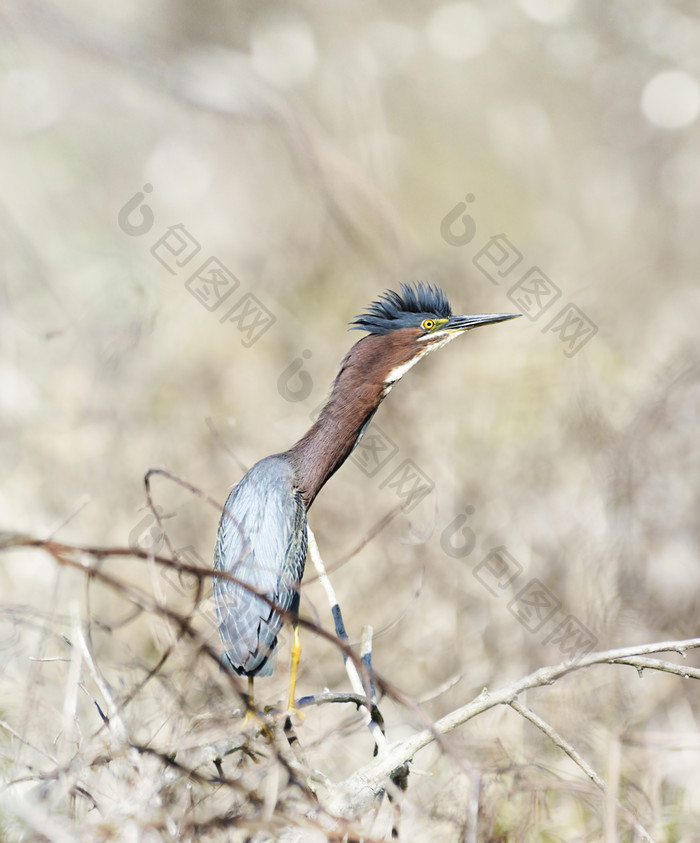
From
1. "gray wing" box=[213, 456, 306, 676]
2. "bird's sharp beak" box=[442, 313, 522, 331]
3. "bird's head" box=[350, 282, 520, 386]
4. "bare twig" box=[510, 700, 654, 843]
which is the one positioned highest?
"bird's head" box=[350, 282, 520, 386]

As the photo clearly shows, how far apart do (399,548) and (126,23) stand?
199 inches

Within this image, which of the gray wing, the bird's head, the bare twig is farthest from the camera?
the bird's head

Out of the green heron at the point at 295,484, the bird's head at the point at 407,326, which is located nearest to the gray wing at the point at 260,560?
the green heron at the point at 295,484

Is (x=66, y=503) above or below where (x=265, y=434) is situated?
above

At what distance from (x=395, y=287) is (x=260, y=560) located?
12.8 feet

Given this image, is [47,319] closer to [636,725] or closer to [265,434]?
[265,434]

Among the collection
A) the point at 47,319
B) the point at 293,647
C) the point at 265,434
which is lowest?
the point at 293,647

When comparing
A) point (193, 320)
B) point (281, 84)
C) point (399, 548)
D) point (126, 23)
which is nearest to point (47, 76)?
point (126, 23)

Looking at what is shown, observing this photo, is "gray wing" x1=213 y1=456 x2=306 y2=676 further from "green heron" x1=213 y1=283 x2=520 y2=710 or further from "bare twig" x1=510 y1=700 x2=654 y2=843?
"bare twig" x1=510 y1=700 x2=654 y2=843

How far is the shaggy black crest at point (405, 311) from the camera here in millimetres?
3051

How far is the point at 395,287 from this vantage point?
6.32m

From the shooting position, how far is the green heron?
2.68 metres

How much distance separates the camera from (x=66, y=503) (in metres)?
5.76

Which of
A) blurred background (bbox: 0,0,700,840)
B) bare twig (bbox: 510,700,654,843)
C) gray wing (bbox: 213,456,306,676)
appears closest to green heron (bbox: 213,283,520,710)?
gray wing (bbox: 213,456,306,676)
